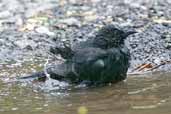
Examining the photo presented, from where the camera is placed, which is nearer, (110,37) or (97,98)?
(97,98)

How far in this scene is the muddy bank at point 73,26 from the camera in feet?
23.9

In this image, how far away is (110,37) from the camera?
606 centimetres

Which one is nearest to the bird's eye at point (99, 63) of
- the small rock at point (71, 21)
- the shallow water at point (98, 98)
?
the shallow water at point (98, 98)

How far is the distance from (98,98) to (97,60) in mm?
650

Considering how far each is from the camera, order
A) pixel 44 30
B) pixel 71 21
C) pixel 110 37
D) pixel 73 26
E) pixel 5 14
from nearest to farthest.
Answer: pixel 110 37, pixel 44 30, pixel 73 26, pixel 71 21, pixel 5 14

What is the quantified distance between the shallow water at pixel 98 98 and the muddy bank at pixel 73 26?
0.72m

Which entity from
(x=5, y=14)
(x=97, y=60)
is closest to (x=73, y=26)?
(x=5, y=14)

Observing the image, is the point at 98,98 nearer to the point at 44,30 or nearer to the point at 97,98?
the point at 97,98

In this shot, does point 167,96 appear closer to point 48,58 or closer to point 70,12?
point 48,58

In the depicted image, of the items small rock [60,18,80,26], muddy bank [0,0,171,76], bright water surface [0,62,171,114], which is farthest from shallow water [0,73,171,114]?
small rock [60,18,80,26]

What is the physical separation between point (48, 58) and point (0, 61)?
0.58m

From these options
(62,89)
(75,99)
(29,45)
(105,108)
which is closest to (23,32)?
(29,45)

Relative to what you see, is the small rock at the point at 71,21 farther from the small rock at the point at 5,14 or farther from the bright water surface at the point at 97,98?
the bright water surface at the point at 97,98

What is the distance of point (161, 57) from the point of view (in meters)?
7.02
